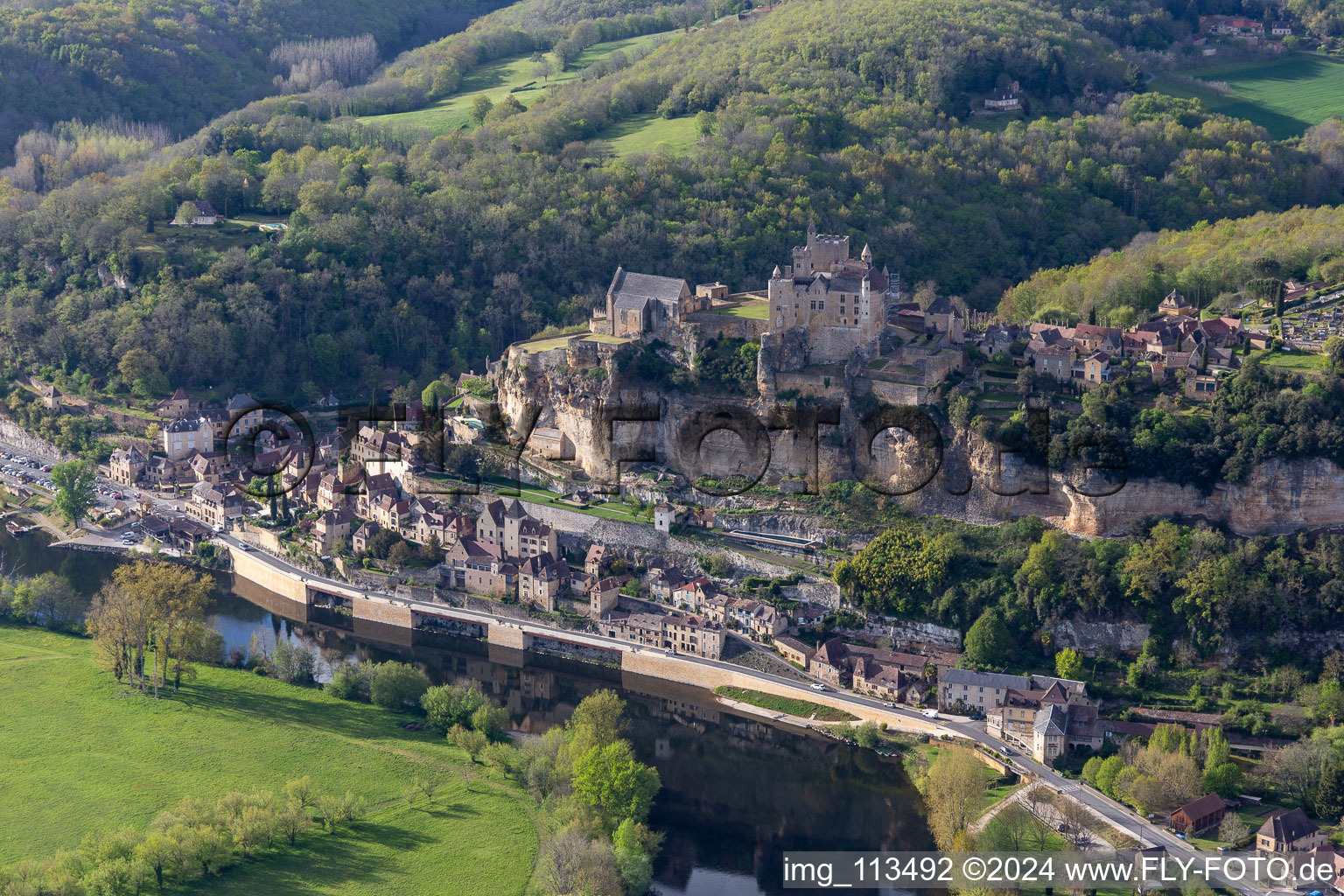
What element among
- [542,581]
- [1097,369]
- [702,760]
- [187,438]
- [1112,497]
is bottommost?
[702,760]

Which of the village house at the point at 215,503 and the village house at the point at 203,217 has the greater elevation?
the village house at the point at 203,217

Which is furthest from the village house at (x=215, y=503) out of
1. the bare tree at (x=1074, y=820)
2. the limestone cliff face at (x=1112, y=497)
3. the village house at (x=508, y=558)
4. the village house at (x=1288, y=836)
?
the village house at (x=1288, y=836)

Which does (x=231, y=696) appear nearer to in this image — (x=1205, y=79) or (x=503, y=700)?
(x=503, y=700)

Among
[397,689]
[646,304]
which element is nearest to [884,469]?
[646,304]

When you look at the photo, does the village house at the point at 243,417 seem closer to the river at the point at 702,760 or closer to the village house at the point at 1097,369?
the river at the point at 702,760

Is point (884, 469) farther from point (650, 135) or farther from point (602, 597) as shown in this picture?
point (650, 135)

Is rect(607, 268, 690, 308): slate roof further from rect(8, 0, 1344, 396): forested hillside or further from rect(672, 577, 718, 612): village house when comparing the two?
rect(8, 0, 1344, 396): forested hillside
